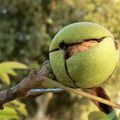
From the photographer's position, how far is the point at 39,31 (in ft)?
39.7

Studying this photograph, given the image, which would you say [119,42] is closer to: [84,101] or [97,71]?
[97,71]

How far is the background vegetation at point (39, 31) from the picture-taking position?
1192cm

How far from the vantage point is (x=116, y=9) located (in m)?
10.9

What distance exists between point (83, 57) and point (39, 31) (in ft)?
37.5

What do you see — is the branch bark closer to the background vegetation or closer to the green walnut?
the green walnut

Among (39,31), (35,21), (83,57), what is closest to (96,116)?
(83,57)

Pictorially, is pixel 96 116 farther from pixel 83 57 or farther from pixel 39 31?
pixel 39 31

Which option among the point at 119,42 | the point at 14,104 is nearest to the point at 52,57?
the point at 119,42

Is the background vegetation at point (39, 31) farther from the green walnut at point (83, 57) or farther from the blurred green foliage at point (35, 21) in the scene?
the green walnut at point (83, 57)

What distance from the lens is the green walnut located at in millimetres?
725

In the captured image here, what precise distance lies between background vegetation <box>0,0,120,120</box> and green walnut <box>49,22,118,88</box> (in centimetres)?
1079

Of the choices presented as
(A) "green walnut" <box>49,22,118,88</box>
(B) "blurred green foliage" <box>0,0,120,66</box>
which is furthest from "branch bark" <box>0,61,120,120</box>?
(B) "blurred green foliage" <box>0,0,120,66</box>

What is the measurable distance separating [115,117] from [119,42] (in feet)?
0.57

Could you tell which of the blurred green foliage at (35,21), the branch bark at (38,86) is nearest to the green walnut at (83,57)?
the branch bark at (38,86)
